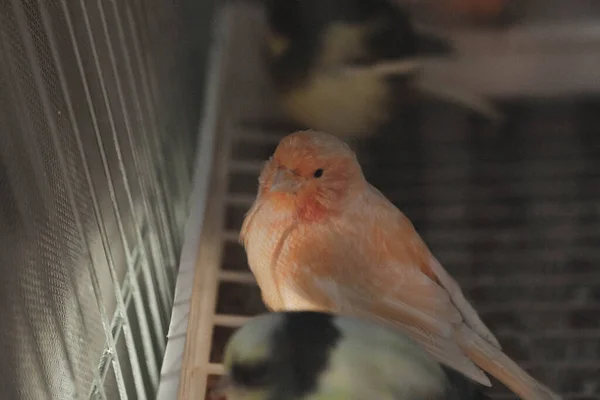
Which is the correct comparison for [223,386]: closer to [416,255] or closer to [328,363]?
[328,363]

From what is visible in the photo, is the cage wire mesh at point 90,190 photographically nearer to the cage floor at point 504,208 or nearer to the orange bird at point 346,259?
the cage floor at point 504,208

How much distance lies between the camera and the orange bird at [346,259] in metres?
0.53

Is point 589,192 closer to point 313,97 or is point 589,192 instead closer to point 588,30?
point 588,30

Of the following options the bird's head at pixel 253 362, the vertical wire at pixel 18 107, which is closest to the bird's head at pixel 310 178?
the bird's head at pixel 253 362

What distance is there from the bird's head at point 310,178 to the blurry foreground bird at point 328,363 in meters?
0.11

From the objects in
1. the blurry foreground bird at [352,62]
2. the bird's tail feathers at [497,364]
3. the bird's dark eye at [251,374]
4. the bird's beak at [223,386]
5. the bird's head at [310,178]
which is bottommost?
the bird's tail feathers at [497,364]

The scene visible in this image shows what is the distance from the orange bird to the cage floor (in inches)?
3.7

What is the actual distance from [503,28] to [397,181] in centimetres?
23

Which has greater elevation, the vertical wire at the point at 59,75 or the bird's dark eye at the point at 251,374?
the vertical wire at the point at 59,75

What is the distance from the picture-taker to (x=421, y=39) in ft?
2.28

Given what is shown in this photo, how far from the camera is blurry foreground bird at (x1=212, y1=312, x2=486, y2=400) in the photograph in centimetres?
45

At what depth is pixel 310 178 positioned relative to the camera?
55 centimetres

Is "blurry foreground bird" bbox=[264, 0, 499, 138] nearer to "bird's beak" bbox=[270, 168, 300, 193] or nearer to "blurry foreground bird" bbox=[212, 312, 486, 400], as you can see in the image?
"bird's beak" bbox=[270, 168, 300, 193]

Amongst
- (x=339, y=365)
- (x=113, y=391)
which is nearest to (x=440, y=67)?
(x=339, y=365)
